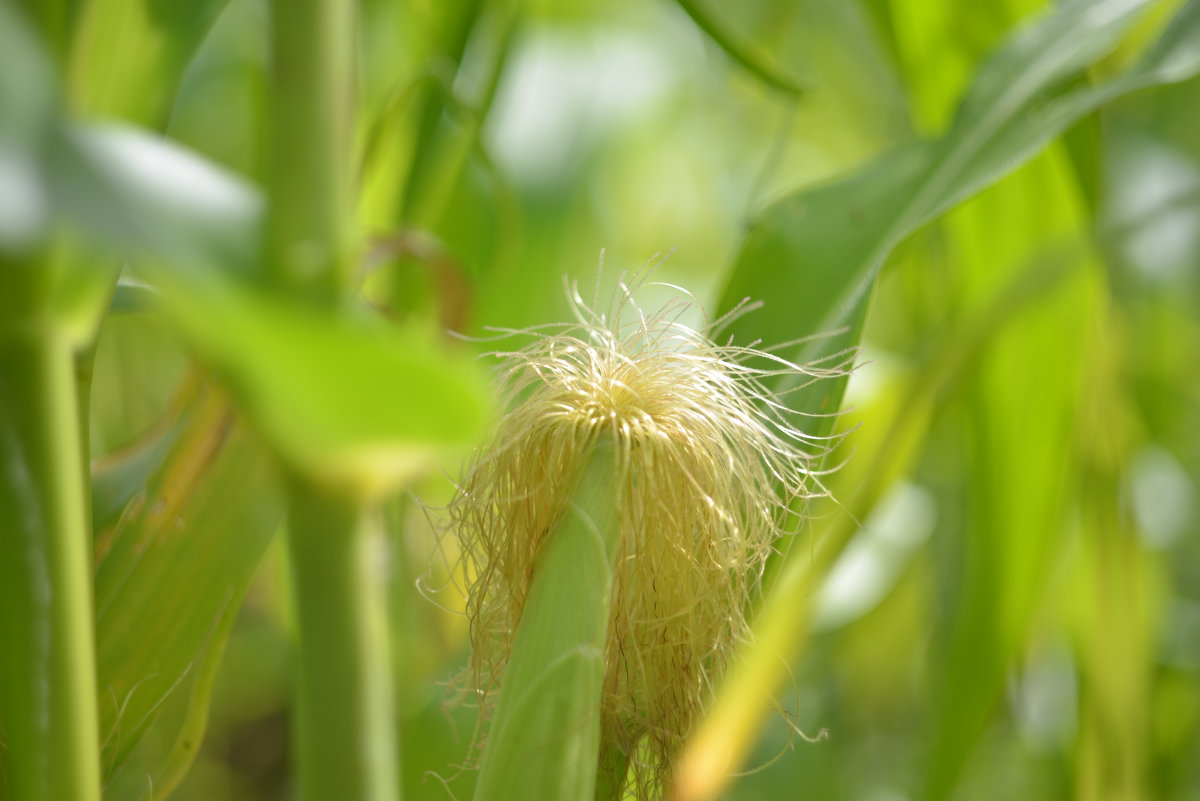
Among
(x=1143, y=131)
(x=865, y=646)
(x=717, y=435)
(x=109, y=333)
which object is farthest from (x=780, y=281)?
(x=109, y=333)

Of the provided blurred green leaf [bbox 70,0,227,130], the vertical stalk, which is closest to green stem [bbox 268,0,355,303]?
the vertical stalk

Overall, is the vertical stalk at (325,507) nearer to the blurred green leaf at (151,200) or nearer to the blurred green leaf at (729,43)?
the blurred green leaf at (151,200)

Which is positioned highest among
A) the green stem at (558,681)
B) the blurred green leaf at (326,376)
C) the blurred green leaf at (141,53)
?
the blurred green leaf at (141,53)

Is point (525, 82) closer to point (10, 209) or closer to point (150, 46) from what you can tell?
point (150, 46)

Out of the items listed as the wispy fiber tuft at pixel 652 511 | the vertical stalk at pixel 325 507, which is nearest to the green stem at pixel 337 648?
the vertical stalk at pixel 325 507

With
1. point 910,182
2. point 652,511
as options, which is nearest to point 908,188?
point 910,182

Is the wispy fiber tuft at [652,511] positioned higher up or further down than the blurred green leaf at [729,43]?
further down

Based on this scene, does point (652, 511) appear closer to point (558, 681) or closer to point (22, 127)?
point (558, 681)
